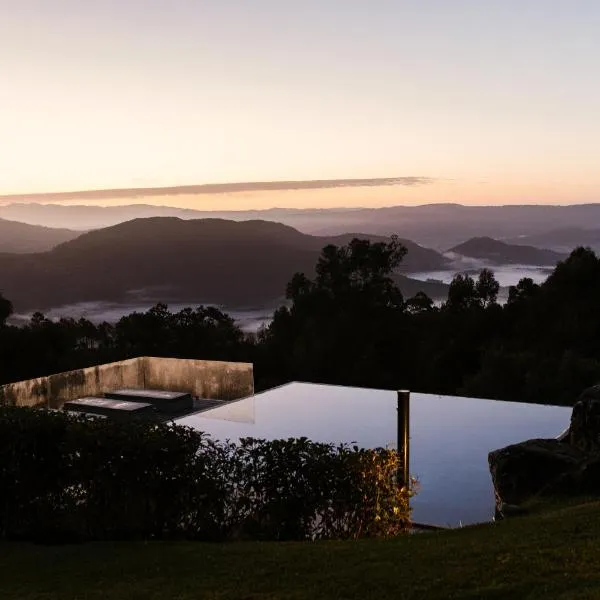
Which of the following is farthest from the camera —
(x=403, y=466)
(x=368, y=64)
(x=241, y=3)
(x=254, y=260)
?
(x=254, y=260)

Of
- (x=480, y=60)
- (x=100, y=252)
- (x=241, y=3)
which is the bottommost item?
(x=100, y=252)

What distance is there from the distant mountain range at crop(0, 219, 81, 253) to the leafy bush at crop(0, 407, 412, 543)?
2386 centimetres

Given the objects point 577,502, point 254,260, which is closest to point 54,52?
point 577,502

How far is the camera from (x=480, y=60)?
1545cm

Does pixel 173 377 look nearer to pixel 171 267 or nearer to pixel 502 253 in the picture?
pixel 171 267

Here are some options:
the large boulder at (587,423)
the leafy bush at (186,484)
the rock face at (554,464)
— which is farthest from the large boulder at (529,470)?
the leafy bush at (186,484)

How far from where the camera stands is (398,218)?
33.3 m

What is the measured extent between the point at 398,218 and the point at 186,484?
28.9 m

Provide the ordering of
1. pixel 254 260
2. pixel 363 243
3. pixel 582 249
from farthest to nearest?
1. pixel 254 260
2. pixel 363 243
3. pixel 582 249

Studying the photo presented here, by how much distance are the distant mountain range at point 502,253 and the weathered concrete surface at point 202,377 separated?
592 inches

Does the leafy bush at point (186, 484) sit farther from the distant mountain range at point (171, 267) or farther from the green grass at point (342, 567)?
the distant mountain range at point (171, 267)

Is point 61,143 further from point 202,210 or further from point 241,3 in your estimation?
point 202,210

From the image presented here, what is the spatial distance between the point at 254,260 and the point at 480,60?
16.1 m

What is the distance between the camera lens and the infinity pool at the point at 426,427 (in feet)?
23.6
